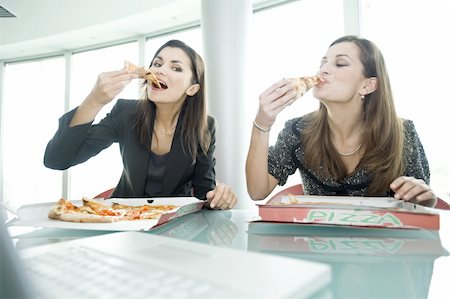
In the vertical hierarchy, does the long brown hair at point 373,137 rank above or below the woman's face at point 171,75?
below

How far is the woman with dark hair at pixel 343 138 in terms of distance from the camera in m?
1.18

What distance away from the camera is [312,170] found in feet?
4.17

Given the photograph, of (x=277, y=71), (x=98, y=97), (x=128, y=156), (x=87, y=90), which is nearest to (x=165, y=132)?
(x=128, y=156)

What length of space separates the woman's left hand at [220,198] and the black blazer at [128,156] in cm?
33

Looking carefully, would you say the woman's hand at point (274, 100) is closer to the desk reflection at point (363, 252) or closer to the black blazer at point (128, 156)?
the black blazer at point (128, 156)

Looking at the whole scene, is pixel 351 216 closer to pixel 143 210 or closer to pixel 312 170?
pixel 143 210

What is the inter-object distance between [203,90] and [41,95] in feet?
14.4

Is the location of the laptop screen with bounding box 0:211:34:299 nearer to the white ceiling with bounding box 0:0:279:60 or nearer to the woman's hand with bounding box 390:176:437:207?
Result: the woman's hand with bounding box 390:176:437:207

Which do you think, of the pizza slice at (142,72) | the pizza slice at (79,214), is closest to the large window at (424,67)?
the pizza slice at (142,72)

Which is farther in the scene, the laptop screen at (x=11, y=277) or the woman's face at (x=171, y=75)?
the woman's face at (x=171, y=75)

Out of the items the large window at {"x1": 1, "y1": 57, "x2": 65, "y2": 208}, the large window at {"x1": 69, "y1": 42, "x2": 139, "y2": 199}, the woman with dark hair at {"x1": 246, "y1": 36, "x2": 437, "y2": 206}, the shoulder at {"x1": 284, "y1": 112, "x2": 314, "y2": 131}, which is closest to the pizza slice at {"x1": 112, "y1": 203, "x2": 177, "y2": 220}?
the woman with dark hair at {"x1": 246, "y1": 36, "x2": 437, "y2": 206}

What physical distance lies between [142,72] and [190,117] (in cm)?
30

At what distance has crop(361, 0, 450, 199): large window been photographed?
2.57m

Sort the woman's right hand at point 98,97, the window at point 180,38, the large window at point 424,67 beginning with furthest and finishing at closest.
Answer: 1. the window at point 180,38
2. the large window at point 424,67
3. the woman's right hand at point 98,97
